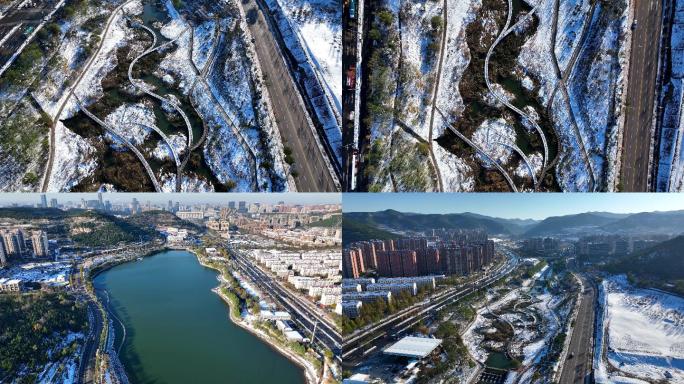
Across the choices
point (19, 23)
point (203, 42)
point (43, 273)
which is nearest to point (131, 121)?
point (203, 42)

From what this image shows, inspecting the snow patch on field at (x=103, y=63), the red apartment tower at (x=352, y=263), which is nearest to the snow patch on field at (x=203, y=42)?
the snow patch on field at (x=103, y=63)

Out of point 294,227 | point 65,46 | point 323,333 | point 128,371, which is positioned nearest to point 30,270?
point 128,371

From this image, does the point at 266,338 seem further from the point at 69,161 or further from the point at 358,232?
the point at 69,161

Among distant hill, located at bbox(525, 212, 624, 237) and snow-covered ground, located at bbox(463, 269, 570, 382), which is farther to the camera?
distant hill, located at bbox(525, 212, 624, 237)

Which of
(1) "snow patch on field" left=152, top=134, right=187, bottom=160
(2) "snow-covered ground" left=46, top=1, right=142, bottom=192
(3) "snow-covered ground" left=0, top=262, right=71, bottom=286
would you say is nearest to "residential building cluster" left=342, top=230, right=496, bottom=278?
(3) "snow-covered ground" left=0, top=262, right=71, bottom=286

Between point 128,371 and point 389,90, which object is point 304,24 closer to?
point 389,90

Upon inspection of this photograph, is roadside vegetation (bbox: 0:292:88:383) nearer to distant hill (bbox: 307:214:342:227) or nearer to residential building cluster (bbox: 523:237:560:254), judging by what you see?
distant hill (bbox: 307:214:342:227)
